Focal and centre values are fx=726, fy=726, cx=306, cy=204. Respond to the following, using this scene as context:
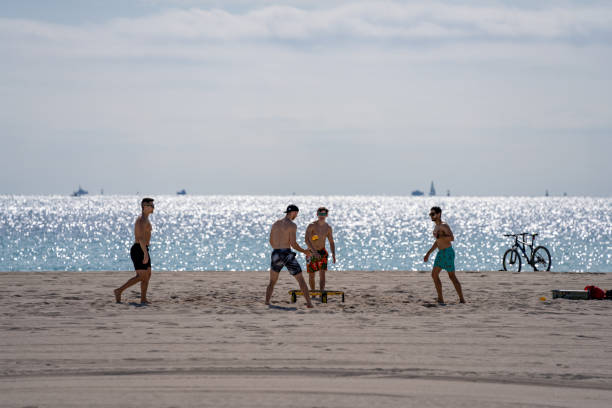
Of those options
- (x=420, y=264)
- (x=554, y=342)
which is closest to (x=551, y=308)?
(x=554, y=342)

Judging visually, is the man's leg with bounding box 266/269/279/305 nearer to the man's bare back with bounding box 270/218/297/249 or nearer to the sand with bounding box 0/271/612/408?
the sand with bounding box 0/271/612/408

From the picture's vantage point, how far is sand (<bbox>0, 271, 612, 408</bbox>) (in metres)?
6.71

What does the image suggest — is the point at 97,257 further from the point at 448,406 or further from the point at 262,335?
the point at 448,406

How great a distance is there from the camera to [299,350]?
8.71 meters

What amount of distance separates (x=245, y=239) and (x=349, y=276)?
213ft

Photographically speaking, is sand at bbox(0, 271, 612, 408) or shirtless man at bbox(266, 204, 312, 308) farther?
shirtless man at bbox(266, 204, 312, 308)

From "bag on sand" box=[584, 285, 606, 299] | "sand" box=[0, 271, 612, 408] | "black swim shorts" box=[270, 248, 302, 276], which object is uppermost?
"black swim shorts" box=[270, 248, 302, 276]

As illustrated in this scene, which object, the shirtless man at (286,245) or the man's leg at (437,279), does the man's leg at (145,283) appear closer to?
the shirtless man at (286,245)

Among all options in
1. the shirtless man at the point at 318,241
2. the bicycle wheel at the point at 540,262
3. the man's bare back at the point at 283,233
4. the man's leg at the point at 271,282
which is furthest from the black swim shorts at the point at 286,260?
the bicycle wheel at the point at 540,262

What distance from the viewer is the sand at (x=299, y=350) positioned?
6.71m

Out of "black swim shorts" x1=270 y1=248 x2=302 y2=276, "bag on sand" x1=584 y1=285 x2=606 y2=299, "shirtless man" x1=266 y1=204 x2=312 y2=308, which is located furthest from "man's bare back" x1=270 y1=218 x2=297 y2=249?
"bag on sand" x1=584 y1=285 x2=606 y2=299

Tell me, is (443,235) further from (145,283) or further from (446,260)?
(145,283)

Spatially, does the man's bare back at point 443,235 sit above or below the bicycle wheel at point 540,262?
above

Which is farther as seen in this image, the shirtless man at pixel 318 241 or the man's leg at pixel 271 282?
the shirtless man at pixel 318 241
